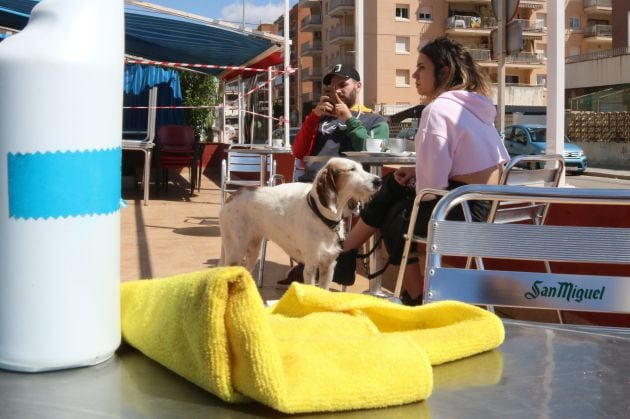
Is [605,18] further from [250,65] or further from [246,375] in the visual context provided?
[246,375]

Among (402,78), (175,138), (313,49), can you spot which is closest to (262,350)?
(175,138)

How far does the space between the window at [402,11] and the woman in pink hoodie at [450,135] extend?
55.4 metres

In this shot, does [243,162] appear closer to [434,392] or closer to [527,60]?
[434,392]

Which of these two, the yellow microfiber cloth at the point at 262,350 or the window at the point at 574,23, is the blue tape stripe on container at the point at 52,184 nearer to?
the yellow microfiber cloth at the point at 262,350

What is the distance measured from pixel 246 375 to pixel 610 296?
47.3 inches

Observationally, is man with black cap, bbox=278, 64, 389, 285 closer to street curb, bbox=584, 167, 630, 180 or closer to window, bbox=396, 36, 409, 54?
street curb, bbox=584, 167, 630, 180

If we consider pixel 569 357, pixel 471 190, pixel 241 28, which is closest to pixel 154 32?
pixel 241 28

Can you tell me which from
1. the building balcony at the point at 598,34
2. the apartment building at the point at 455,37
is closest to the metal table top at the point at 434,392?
the apartment building at the point at 455,37

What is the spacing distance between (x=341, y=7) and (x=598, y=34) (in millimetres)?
22770

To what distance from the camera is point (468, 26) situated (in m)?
58.4

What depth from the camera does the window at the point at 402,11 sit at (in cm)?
5753

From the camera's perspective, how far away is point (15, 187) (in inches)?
34.9

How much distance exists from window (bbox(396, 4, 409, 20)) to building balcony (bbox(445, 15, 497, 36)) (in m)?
3.56

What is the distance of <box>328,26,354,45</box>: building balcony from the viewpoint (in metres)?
66.8
